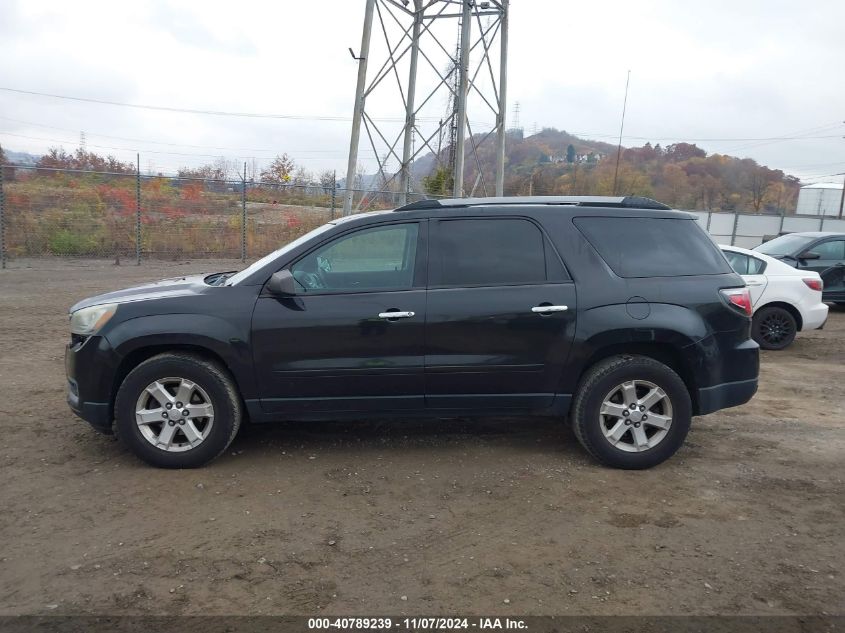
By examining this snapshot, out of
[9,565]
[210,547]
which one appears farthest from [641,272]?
[9,565]

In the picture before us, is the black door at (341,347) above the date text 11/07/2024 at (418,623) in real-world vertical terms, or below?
above

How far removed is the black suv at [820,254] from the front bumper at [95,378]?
433 inches

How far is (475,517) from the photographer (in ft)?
13.5

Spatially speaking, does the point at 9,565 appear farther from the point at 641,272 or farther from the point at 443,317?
the point at 641,272

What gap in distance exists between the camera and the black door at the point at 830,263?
Answer: 12.0 m

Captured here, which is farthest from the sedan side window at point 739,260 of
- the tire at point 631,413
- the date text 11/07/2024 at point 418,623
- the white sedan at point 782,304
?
the date text 11/07/2024 at point 418,623

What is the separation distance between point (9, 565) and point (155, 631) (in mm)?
1060

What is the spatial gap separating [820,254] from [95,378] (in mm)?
11772

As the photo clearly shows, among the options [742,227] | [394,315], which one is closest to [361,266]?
[394,315]

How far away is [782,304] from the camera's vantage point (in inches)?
374

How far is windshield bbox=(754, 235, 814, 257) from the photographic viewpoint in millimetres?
12016

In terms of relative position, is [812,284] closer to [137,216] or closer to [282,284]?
[282,284]

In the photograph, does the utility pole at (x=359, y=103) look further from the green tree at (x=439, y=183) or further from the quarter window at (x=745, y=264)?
the quarter window at (x=745, y=264)

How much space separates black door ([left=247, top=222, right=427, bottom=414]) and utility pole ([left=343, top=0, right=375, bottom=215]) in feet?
42.0
